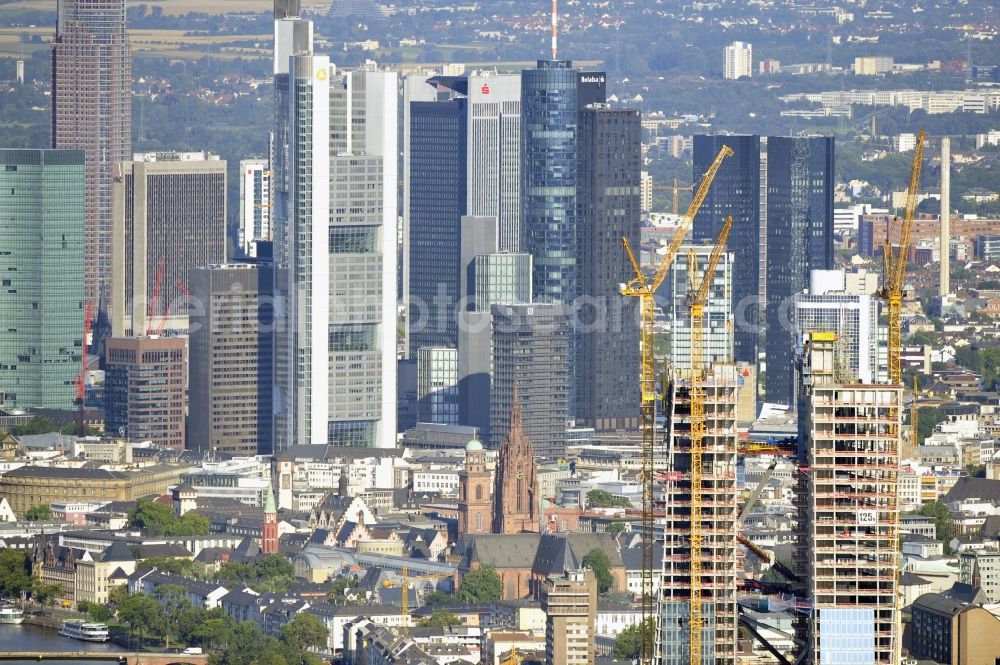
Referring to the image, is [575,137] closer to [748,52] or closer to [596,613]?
[596,613]

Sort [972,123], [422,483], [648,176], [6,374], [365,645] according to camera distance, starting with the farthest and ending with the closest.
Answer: [972,123] < [648,176] < [6,374] < [422,483] < [365,645]

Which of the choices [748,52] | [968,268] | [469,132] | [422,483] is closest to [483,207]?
[469,132]

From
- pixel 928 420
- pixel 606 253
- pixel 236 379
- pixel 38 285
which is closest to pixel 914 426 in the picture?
Result: pixel 928 420

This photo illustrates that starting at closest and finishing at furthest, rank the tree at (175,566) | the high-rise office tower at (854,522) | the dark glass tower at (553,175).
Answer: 1. the high-rise office tower at (854,522)
2. the tree at (175,566)
3. the dark glass tower at (553,175)

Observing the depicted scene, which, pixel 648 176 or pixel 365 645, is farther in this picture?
pixel 648 176

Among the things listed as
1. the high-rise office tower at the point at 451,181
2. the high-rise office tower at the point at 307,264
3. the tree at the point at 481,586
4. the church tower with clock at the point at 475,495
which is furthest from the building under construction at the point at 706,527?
the high-rise office tower at the point at 451,181

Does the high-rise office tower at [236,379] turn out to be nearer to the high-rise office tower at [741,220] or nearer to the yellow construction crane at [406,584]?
the high-rise office tower at [741,220]

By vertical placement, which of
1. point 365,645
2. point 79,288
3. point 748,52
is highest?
point 748,52
